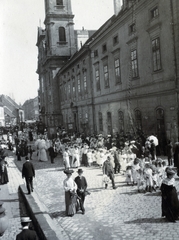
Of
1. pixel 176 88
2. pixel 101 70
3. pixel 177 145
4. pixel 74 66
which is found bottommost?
pixel 177 145

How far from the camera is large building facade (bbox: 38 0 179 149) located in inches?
709

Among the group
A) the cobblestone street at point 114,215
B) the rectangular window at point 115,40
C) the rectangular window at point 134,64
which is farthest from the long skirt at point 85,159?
the rectangular window at point 115,40

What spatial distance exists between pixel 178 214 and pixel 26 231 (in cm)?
466

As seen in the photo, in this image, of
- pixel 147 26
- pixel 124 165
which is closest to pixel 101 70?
pixel 147 26

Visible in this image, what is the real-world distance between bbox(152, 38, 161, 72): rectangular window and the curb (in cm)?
1205

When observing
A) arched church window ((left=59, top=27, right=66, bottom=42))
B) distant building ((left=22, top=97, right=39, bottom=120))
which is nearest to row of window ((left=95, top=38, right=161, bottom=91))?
arched church window ((left=59, top=27, right=66, bottom=42))

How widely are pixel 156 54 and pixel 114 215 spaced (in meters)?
13.2

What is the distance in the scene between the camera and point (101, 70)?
29.1m

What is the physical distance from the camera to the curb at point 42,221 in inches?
306

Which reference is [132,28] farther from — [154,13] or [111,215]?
[111,215]

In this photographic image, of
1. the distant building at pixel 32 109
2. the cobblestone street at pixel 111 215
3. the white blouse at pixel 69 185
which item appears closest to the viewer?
the cobblestone street at pixel 111 215

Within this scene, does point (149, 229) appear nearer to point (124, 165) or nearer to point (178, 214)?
point (178, 214)

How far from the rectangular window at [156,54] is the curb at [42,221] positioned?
39.5ft

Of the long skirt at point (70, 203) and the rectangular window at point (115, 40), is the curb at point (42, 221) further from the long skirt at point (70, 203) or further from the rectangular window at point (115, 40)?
the rectangular window at point (115, 40)
